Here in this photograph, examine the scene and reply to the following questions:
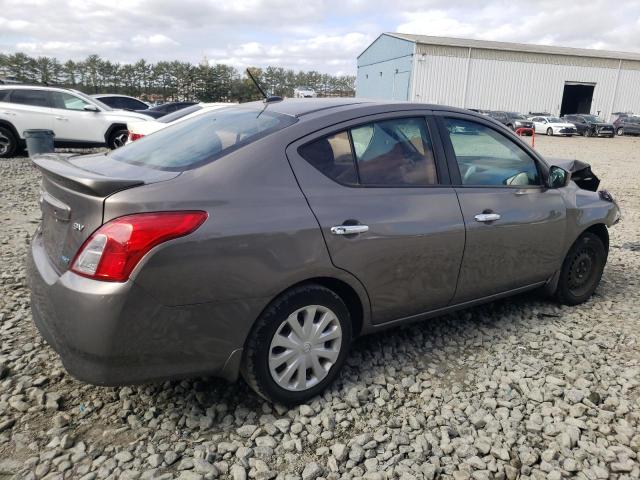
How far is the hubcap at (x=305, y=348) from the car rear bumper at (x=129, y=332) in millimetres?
252

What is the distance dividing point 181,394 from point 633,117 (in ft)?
133

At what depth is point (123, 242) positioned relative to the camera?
7.04ft

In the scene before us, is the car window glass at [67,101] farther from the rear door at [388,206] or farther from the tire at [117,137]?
the rear door at [388,206]

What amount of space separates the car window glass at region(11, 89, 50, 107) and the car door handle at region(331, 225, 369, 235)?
11966 mm

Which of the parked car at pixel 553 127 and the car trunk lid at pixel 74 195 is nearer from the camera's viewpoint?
the car trunk lid at pixel 74 195

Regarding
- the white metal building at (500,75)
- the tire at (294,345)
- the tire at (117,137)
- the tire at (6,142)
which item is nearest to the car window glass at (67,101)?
the tire at (117,137)

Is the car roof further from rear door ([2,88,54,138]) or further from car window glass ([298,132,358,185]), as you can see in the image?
rear door ([2,88,54,138])

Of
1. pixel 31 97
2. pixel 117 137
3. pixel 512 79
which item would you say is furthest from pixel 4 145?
pixel 512 79

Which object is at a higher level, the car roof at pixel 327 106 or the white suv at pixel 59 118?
the car roof at pixel 327 106

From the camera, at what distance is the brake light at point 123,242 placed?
7.06 ft

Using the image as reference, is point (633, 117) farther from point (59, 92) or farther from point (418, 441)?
point (418, 441)

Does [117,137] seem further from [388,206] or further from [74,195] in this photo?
[388,206]

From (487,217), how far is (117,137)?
1139 cm

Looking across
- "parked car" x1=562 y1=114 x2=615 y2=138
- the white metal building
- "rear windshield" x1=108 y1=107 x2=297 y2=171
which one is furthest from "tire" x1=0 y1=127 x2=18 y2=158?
the white metal building
